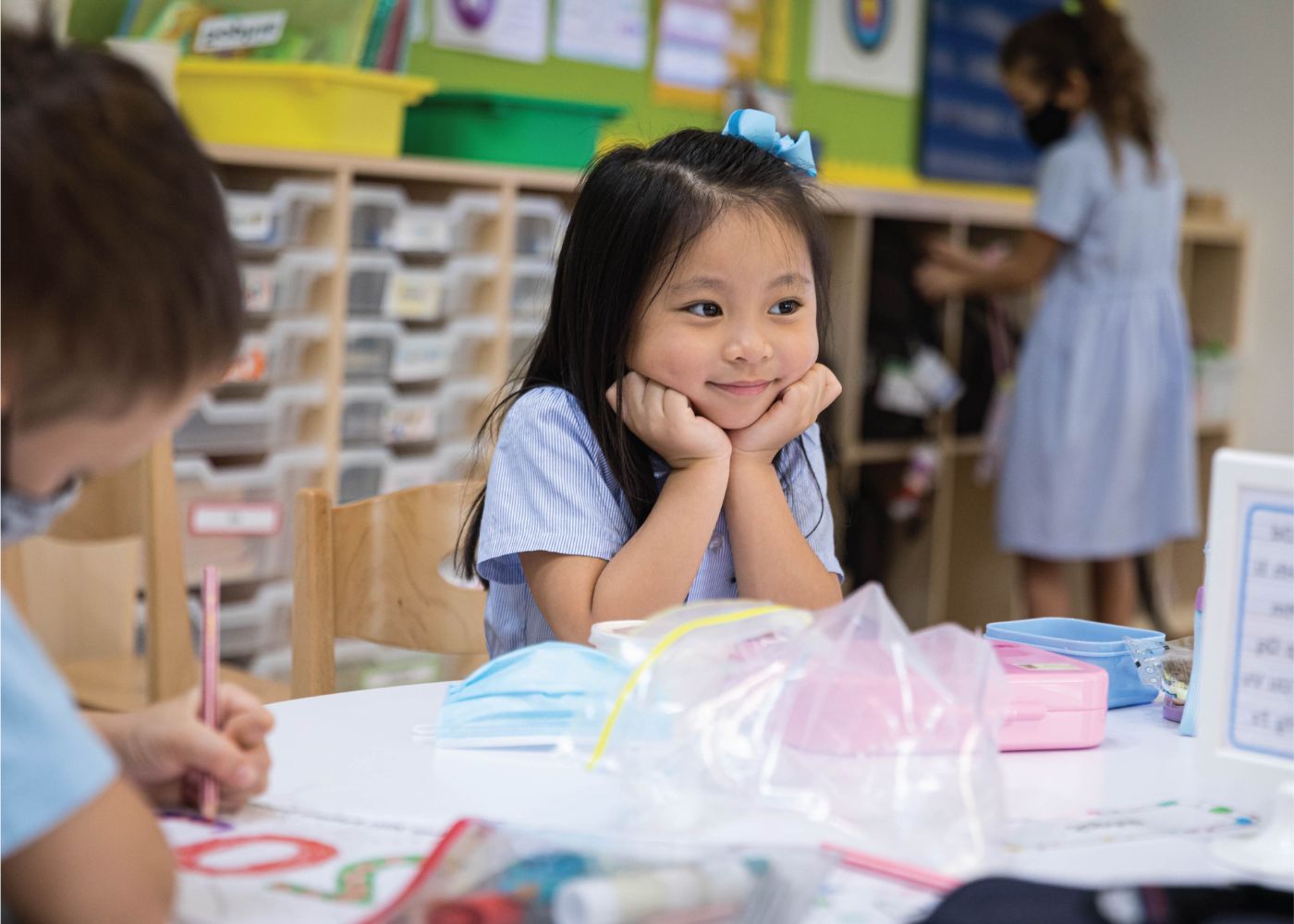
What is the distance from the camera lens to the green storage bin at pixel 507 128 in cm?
252

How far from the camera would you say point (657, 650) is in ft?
2.63

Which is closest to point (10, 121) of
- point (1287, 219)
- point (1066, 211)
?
point (1066, 211)

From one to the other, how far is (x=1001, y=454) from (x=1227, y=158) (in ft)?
4.47

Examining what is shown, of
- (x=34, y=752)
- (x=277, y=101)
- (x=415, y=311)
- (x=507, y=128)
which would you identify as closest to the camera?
(x=34, y=752)

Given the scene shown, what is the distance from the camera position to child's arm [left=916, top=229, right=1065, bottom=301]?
10.2ft

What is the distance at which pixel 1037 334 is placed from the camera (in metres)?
3.18

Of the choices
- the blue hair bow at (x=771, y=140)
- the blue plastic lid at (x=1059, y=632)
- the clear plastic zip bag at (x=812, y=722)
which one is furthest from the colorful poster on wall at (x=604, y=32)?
the clear plastic zip bag at (x=812, y=722)

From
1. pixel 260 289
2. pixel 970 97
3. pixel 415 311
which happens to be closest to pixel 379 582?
pixel 260 289

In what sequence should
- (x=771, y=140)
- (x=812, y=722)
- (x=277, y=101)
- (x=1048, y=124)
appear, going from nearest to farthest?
1. (x=812, y=722)
2. (x=771, y=140)
3. (x=277, y=101)
4. (x=1048, y=124)

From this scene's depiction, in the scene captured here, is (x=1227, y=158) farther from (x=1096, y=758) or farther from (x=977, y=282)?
(x=1096, y=758)

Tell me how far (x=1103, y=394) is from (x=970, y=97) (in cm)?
120

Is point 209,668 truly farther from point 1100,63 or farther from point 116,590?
point 1100,63

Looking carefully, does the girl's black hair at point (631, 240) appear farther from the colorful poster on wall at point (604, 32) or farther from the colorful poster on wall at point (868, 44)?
the colorful poster on wall at point (868, 44)

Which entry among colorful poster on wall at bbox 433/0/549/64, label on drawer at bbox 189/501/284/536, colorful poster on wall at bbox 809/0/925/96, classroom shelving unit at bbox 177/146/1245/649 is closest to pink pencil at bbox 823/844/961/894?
classroom shelving unit at bbox 177/146/1245/649
